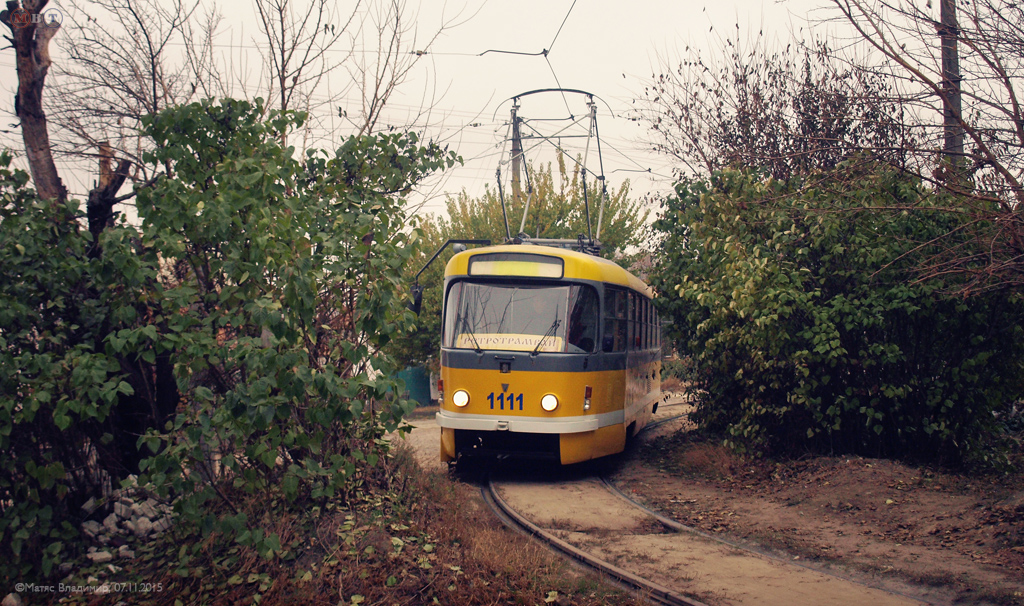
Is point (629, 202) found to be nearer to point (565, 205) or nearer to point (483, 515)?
point (565, 205)

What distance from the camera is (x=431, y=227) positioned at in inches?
972

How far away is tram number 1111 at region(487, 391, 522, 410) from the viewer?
9.77 meters

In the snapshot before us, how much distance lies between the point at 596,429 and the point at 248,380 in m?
5.90

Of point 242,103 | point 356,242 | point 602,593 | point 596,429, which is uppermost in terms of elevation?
point 242,103

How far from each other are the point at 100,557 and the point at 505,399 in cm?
513

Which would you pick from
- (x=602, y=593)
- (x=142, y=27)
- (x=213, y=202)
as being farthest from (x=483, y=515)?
(x=142, y=27)

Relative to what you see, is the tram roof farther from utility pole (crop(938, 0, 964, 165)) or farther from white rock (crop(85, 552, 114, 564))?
white rock (crop(85, 552, 114, 564))

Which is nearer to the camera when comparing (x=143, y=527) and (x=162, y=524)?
(x=143, y=527)

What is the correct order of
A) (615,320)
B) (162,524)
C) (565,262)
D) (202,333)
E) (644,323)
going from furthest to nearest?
(644,323) → (615,320) → (565,262) → (162,524) → (202,333)

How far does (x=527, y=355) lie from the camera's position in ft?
32.1

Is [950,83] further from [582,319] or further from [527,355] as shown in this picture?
[527,355]

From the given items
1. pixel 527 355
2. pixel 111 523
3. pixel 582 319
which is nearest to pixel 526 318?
pixel 527 355

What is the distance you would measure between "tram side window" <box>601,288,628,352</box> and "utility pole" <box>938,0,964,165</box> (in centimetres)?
423

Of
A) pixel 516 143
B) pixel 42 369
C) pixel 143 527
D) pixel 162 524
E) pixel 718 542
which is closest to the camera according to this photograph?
pixel 42 369
